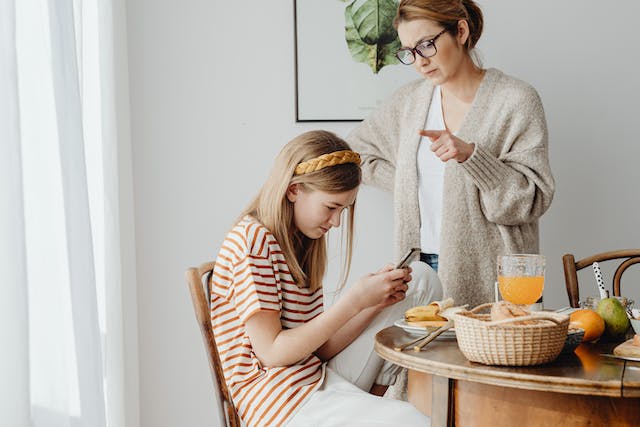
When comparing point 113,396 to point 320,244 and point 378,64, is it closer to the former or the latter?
point 320,244

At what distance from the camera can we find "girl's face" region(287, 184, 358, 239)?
1660 mm

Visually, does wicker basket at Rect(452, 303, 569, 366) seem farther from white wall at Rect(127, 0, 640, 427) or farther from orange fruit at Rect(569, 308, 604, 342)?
white wall at Rect(127, 0, 640, 427)

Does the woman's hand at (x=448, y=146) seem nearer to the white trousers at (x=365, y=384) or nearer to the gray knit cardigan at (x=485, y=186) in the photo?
the gray knit cardigan at (x=485, y=186)

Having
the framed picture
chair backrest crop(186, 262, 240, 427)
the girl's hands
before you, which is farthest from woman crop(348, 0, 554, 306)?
chair backrest crop(186, 262, 240, 427)

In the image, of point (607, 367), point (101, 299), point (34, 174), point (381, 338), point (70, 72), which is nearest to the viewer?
Answer: point (607, 367)

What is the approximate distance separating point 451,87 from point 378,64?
37 cm

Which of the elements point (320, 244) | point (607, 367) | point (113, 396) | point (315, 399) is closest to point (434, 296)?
point (320, 244)

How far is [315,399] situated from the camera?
151 cm

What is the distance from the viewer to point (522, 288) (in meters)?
1.51

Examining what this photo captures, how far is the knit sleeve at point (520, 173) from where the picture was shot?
6.85 ft

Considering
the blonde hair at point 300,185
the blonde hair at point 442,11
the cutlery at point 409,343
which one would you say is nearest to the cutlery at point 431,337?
the cutlery at point 409,343

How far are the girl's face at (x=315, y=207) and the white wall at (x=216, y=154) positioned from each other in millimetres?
920

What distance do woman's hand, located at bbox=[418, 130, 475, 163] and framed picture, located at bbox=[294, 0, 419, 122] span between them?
61cm

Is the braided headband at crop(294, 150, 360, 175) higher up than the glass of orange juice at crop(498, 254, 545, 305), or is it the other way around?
the braided headband at crop(294, 150, 360, 175)
